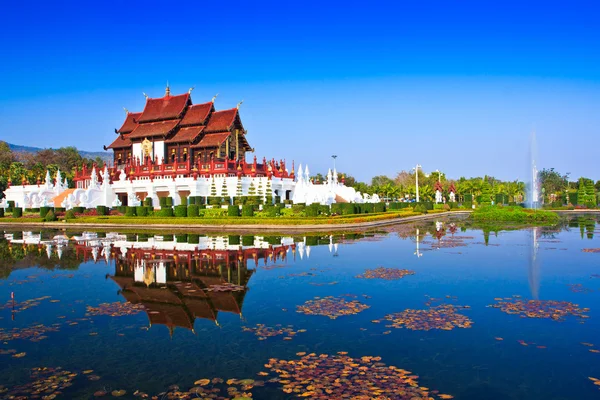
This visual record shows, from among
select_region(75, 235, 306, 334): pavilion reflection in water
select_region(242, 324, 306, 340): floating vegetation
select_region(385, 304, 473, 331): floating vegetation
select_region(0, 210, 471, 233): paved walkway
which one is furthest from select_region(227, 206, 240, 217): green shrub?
select_region(242, 324, 306, 340): floating vegetation

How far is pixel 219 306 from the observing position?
33.6 ft

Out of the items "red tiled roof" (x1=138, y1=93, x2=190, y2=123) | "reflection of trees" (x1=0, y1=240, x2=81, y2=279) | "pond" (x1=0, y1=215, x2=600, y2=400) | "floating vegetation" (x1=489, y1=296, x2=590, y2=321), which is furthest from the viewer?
"red tiled roof" (x1=138, y1=93, x2=190, y2=123)

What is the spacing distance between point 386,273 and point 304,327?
18.8 ft

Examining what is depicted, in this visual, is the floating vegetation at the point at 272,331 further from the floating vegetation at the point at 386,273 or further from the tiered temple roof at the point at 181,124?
the tiered temple roof at the point at 181,124

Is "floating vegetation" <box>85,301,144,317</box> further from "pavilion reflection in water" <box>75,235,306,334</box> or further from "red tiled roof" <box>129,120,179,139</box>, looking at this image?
"red tiled roof" <box>129,120,179,139</box>

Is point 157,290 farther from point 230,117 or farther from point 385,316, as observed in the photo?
point 230,117

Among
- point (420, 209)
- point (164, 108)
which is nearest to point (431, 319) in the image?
point (420, 209)

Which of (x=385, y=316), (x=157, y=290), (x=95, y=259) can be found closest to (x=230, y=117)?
(x=95, y=259)

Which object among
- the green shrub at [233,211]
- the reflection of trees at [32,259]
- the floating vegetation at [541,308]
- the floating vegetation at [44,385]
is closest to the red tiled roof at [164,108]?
the green shrub at [233,211]

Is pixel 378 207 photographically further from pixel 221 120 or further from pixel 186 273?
pixel 186 273

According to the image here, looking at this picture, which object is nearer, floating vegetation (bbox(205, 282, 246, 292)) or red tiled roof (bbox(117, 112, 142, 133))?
floating vegetation (bbox(205, 282, 246, 292))

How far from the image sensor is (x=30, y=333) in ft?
28.0

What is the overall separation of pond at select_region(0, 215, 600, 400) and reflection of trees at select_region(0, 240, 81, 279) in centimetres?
22

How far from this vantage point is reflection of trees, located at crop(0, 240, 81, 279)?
16.3 m
